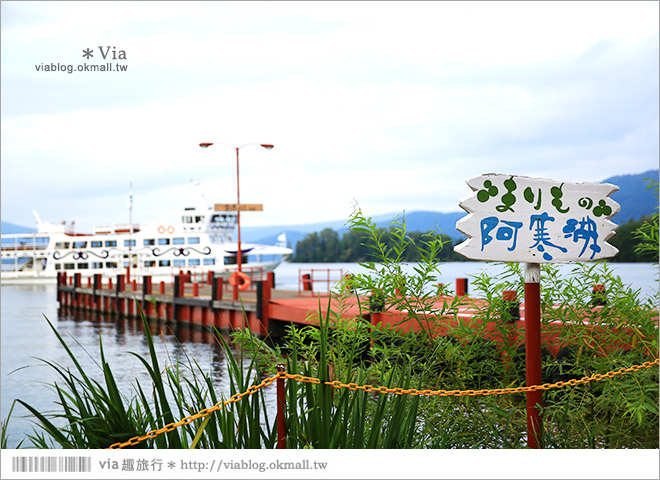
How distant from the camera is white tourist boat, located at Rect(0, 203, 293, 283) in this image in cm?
5403

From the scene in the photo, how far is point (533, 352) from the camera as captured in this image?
13.1 ft

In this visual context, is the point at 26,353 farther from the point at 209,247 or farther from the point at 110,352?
the point at 209,247

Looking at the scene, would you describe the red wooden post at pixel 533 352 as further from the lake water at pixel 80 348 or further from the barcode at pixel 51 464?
the barcode at pixel 51 464

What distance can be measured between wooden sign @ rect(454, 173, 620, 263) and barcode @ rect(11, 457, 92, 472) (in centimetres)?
221


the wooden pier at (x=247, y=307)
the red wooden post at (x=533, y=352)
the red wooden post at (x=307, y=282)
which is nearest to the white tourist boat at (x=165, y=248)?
the wooden pier at (x=247, y=307)

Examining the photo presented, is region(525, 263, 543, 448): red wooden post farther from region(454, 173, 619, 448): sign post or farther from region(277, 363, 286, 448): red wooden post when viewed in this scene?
region(277, 363, 286, 448): red wooden post

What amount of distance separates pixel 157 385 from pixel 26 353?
20.0m

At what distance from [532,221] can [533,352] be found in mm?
800

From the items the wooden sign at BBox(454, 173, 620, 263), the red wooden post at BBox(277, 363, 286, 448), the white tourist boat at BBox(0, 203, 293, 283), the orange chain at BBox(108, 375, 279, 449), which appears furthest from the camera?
the white tourist boat at BBox(0, 203, 293, 283)

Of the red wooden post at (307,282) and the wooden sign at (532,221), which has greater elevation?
the wooden sign at (532,221)

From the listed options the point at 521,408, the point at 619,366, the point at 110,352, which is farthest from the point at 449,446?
the point at 110,352

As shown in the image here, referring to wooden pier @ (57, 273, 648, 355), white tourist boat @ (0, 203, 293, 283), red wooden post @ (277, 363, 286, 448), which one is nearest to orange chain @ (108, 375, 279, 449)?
red wooden post @ (277, 363, 286, 448)

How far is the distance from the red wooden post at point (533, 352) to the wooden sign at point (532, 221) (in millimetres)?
190

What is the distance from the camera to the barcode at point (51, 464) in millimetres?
2902
